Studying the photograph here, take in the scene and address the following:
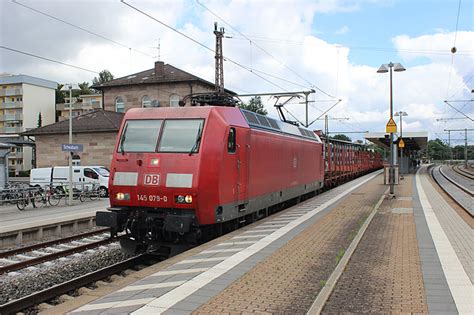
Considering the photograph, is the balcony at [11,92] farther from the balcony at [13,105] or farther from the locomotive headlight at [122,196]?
the locomotive headlight at [122,196]

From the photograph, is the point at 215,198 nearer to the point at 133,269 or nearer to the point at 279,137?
the point at 133,269

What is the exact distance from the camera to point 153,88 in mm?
42719

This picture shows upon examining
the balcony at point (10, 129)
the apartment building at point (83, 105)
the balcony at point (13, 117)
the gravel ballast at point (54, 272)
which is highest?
the apartment building at point (83, 105)

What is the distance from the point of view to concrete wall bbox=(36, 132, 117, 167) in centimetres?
3409

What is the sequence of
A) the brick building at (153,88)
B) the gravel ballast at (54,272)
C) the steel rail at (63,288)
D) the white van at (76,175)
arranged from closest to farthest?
the steel rail at (63,288) → the gravel ballast at (54,272) → the white van at (76,175) → the brick building at (153,88)

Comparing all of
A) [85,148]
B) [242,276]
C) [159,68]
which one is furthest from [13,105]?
[242,276]

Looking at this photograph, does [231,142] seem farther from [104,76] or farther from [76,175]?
[104,76]

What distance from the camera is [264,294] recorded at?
5832 millimetres

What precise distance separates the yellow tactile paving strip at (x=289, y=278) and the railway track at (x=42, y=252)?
500 cm

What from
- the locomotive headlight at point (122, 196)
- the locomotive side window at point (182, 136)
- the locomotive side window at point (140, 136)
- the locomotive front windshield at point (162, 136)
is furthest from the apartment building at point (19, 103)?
the locomotive side window at point (182, 136)

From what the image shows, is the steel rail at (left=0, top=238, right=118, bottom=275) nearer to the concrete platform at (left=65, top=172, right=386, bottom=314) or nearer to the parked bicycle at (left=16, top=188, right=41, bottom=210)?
the concrete platform at (left=65, top=172, right=386, bottom=314)

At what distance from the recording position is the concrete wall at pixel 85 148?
34.1m

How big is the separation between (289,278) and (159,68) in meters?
39.1

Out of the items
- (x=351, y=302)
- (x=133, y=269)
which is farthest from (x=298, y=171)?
(x=351, y=302)
